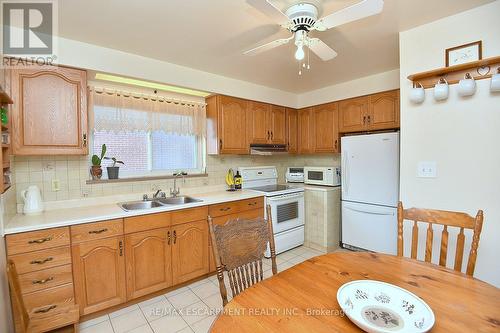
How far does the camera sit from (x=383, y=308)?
2.98 feet

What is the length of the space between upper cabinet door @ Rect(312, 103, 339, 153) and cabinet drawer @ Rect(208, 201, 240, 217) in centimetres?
171

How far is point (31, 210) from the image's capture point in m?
2.00

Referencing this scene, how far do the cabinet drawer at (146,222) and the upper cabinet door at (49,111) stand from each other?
752 mm

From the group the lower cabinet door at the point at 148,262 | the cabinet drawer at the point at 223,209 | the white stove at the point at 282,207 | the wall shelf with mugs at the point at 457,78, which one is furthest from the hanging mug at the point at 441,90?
the lower cabinet door at the point at 148,262

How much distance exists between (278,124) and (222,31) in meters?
1.93

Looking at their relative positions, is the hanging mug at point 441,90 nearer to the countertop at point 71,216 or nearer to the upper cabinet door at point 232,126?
the upper cabinet door at point 232,126

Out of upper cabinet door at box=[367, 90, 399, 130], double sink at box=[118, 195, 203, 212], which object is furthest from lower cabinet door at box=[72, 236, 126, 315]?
upper cabinet door at box=[367, 90, 399, 130]

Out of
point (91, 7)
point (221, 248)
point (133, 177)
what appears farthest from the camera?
point (133, 177)

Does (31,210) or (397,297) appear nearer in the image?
(397,297)

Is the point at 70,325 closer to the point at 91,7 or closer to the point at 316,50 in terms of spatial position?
the point at 91,7

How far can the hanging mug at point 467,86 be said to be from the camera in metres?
1.71

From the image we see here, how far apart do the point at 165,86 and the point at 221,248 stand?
2212mm

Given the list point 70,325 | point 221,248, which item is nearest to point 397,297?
point 221,248

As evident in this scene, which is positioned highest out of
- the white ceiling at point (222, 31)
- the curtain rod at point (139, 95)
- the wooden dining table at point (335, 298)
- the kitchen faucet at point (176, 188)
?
the white ceiling at point (222, 31)
